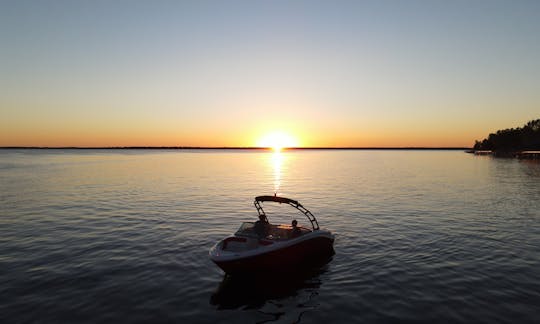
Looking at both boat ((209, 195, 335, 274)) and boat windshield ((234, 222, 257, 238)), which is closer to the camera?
boat ((209, 195, 335, 274))

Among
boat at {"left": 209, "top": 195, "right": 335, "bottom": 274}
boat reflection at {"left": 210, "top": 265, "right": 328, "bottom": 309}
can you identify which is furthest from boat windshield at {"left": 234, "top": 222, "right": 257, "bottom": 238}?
boat reflection at {"left": 210, "top": 265, "right": 328, "bottom": 309}

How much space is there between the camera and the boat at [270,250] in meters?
15.4

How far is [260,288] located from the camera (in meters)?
15.7

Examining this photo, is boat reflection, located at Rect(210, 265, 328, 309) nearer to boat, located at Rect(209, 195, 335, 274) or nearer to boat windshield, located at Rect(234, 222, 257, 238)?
boat, located at Rect(209, 195, 335, 274)

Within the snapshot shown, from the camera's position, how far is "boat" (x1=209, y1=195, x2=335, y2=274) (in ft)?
50.4

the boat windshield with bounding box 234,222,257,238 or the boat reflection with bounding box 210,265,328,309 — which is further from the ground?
the boat windshield with bounding box 234,222,257,238

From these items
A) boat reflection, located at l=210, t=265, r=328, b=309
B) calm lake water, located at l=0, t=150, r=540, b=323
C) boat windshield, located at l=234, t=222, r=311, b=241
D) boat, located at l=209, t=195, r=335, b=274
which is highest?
boat windshield, located at l=234, t=222, r=311, b=241

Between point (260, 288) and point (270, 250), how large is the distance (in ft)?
5.86

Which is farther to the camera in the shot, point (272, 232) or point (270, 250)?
point (272, 232)

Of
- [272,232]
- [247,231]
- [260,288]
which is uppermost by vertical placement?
[247,231]

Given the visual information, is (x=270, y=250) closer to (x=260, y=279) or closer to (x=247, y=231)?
(x=260, y=279)

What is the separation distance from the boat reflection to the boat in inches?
23.1

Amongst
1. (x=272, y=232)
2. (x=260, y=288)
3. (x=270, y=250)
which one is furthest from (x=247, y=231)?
(x=260, y=288)

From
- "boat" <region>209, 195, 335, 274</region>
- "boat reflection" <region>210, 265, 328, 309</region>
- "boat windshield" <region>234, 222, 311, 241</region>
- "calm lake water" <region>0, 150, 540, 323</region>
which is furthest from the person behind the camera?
"boat windshield" <region>234, 222, 311, 241</region>
